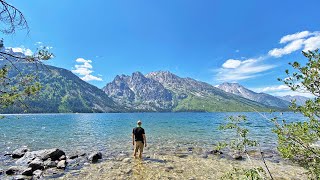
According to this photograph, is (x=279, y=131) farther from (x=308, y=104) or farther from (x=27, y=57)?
(x=27, y=57)

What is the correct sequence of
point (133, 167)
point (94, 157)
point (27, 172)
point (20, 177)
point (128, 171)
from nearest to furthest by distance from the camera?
1. point (20, 177)
2. point (27, 172)
3. point (128, 171)
4. point (133, 167)
5. point (94, 157)

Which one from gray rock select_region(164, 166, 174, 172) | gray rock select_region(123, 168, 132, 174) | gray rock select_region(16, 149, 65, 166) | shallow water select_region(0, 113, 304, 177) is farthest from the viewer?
shallow water select_region(0, 113, 304, 177)

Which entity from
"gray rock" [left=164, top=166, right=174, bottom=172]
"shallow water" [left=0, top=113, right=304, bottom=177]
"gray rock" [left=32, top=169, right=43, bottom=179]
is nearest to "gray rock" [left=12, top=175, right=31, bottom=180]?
"gray rock" [left=32, top=169, right=43, bottom=179]

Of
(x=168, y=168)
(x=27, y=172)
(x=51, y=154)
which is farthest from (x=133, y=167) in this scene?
(x=51, y=154)

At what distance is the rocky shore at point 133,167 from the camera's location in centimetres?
1675

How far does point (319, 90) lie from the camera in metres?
7.13

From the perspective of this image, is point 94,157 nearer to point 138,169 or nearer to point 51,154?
point 51,154

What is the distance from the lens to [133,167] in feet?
62.5

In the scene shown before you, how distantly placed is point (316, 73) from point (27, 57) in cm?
870

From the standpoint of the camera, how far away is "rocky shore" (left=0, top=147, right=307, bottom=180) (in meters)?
16.8

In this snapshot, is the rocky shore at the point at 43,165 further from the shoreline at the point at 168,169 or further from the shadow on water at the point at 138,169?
the shadow on water at the point at 138,169

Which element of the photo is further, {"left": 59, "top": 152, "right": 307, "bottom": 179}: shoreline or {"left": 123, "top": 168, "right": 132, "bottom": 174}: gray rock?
{"left": 123, "top": 168, "right": 132, "bottom": 174}: gray rock

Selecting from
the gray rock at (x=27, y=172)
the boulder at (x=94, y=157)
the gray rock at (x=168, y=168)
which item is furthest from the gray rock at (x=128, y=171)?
the gray rock at (x=27, y=172)

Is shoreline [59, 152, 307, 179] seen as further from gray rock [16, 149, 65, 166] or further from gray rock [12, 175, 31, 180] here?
gray rock [16, 149, 65, 166]
